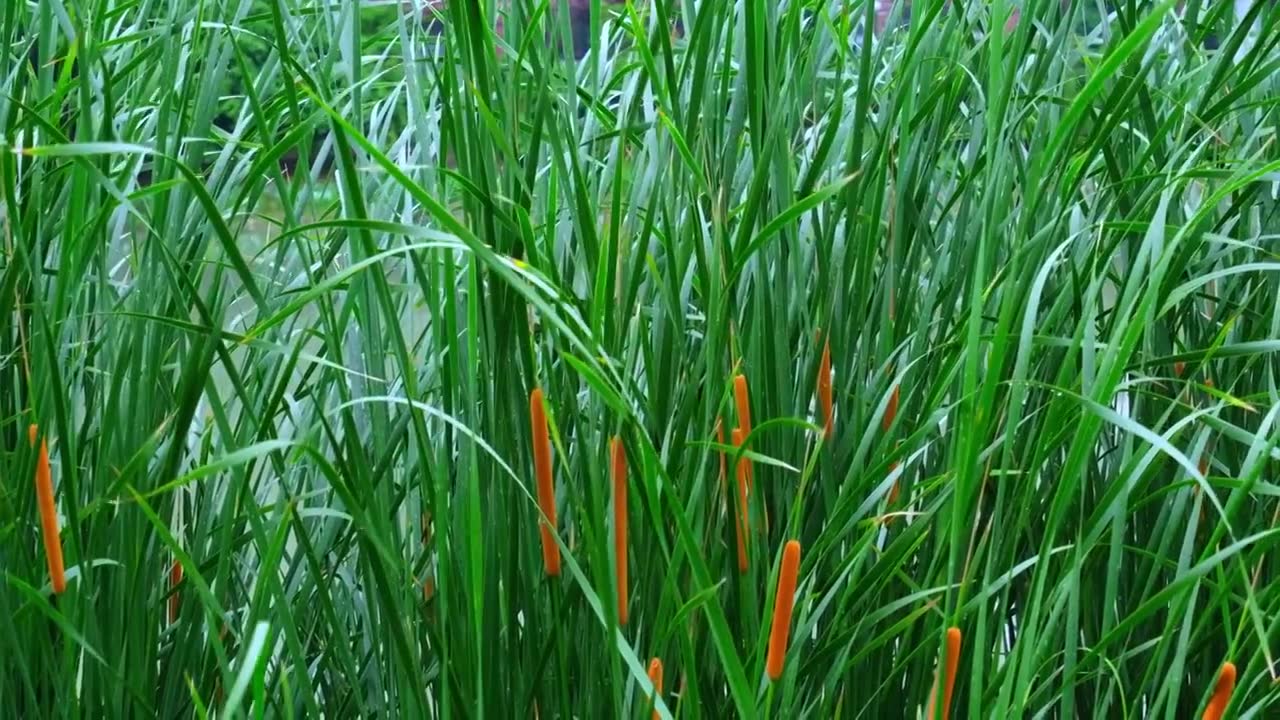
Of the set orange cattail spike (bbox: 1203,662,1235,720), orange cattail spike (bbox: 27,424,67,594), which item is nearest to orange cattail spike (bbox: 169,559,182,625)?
orange cattail spike (bbox: 27,424,67,594)

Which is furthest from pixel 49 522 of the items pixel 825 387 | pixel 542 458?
pixel 825 387

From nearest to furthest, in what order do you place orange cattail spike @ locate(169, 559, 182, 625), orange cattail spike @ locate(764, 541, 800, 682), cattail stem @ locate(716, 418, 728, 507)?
orange cattail spike @ locate(764, 541, 800, 682), cattail stem @ locate(716, 418, 728, 507), orange cattail spike @ locate(169, 559, 182, 625)

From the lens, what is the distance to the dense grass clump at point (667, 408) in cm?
52

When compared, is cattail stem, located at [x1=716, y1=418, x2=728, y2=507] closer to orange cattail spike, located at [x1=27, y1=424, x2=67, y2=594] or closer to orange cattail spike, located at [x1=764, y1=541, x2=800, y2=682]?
orange cattail spike, located at [x1=764, y1=541, x2=800, y2=682]

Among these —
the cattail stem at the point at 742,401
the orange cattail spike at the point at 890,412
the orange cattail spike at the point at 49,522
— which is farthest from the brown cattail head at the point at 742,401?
the orange cattail spike at the point at 49,522

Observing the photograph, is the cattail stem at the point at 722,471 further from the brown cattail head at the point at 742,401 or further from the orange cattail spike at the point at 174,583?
the orange cattail spike at the point at 174,583

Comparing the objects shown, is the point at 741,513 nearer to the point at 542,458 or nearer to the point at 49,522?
the point at 542,458

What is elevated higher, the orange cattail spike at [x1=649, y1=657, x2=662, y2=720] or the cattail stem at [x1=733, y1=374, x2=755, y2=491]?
the cattail stem at [x1=733, y1=374, x2=755, y2=491]

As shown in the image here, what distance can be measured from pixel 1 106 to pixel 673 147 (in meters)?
0.33

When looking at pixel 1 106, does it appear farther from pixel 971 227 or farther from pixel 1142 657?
pixel 1142 657

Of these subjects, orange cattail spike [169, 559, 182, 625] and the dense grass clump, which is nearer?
the dense grass clump

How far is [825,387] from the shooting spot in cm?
65

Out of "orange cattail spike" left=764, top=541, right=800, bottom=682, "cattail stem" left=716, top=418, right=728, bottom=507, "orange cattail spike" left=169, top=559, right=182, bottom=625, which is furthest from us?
"orange cattail spike" left=169, top=559, right=182, bottom=625

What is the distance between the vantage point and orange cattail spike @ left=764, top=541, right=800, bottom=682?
1.57 feet
